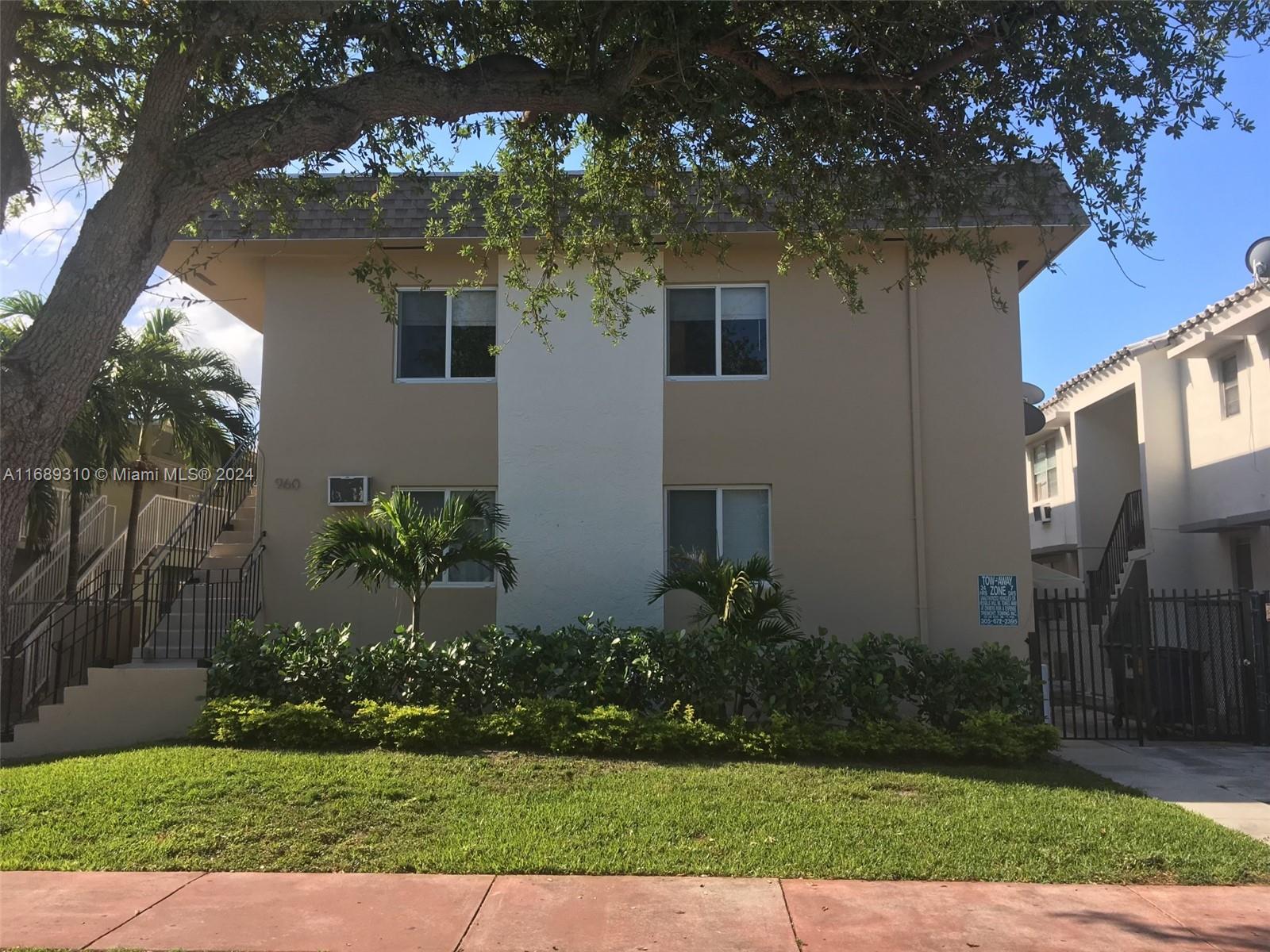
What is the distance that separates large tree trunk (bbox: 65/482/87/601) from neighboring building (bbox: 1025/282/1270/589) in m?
13.6

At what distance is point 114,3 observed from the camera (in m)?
8.50

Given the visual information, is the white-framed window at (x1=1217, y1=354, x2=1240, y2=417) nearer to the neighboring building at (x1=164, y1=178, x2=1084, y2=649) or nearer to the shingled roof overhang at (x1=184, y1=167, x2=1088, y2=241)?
the neighboring building at (x1=164, y1=178, x2=1084, y2=649)

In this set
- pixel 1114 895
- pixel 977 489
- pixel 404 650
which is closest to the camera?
pixel 1114 895

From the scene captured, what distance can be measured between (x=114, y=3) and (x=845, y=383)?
8.09 metres

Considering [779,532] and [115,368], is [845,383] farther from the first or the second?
[115,368]

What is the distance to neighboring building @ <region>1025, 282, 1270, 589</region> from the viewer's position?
1483 cm

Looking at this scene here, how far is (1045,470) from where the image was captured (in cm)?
2228

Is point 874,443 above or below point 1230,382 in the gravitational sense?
below

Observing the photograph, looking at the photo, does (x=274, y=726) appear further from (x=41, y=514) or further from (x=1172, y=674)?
(x=1172, y=674)

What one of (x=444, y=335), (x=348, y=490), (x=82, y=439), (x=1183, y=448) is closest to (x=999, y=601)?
(x=444, y=335)

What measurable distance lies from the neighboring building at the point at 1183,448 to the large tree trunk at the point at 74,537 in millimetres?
13558

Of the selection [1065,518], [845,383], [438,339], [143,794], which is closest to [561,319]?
[438,339]

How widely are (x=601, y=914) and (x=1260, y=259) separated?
13.1m

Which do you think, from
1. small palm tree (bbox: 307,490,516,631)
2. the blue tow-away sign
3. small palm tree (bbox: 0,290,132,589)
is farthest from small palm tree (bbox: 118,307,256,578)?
the blue tow-away sign
